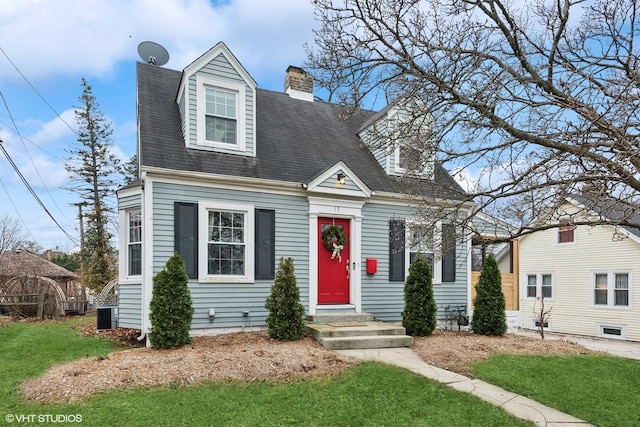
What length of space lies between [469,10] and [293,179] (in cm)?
476

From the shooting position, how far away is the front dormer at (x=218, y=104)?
326 inches

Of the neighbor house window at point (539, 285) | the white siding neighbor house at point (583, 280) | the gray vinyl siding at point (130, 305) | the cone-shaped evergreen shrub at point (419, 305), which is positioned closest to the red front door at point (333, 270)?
the cone-shaped evergreen shrub at point (419, 305)

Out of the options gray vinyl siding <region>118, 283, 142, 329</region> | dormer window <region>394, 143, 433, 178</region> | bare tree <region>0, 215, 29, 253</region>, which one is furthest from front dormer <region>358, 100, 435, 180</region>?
bare tree <region>0, 215, 29, 253</region>

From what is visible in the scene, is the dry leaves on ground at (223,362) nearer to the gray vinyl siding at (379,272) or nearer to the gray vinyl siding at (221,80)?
the gray vinyl siding at (379,272)

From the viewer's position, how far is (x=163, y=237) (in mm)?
7484

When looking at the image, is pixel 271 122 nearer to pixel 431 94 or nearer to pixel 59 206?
pixel 431 94

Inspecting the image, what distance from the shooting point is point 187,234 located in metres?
7.68

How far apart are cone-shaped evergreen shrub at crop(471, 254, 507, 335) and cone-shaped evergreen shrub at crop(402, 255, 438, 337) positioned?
1307 millimetres

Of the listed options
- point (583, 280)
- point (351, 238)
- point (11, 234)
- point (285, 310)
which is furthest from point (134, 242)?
point (11, 234)

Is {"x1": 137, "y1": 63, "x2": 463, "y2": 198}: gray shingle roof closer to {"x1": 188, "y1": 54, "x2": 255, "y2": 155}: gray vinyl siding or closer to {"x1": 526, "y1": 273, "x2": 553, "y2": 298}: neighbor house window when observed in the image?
{"x1": 188, "y1": 54, "x2": 255, "y2": 155}: gray vinyl siding

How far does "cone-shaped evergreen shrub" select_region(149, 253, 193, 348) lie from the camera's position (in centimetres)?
645

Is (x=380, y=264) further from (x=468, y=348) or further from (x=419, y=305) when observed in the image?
(x=468, y=348)

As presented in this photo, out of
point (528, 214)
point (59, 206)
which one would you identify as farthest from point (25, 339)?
point (59, 206)

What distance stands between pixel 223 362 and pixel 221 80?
5782 mm
